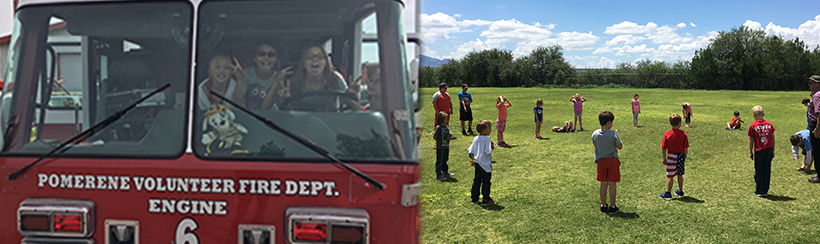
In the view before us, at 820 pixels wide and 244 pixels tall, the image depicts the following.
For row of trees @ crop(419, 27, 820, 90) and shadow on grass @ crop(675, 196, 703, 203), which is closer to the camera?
shadow on grass @ crop(675, 196, 703, 203)

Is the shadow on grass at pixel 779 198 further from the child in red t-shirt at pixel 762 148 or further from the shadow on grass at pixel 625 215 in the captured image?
the shadow on grass at pixel 625 215

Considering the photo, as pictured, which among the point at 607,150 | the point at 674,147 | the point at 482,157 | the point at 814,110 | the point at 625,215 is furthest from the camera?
the point at 814,110

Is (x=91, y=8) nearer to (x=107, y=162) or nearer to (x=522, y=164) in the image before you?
(x=107, y=162)

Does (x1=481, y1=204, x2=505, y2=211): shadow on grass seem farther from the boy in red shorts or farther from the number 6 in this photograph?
the number 6

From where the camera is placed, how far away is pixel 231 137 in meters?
2.91

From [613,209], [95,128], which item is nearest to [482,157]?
[613,209]

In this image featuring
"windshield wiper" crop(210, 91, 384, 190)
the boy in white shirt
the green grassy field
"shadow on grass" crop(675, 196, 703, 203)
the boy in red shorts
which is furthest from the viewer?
"shadow on grass" crop(675, 196, 703, 203)

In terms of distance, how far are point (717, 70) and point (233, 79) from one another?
88543 mm

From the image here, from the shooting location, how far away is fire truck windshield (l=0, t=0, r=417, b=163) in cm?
289

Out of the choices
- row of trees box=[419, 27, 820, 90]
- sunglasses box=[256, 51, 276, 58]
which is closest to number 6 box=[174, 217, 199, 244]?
sunglasses box=[256, 51, 276, 58]

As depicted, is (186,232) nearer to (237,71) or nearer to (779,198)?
(237,71)

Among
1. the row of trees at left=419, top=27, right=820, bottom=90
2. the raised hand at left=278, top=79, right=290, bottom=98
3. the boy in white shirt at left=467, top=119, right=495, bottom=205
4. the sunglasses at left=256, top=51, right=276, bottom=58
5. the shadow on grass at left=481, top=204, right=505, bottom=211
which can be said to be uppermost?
the row of trees at left=419, top=27, right=820, bottom=90

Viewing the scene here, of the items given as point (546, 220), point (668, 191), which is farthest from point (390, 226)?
point (668, 191)

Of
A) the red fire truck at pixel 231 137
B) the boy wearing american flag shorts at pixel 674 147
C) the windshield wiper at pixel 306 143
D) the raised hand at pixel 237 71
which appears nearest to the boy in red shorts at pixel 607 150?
the boy wearing american flag shorts at pixel 674 147
